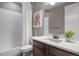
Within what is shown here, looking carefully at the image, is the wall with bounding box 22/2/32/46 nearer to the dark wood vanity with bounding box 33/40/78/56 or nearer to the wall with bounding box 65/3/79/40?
the dark wood vanity with bounding box 33/40/78/56

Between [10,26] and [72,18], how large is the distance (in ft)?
3.89

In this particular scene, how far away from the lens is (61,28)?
1.78 metres

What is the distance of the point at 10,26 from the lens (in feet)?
5.63

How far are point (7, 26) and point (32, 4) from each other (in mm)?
655

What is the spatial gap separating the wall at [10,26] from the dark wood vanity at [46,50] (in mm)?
378

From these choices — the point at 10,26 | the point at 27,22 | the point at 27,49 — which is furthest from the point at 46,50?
the point at 10,26

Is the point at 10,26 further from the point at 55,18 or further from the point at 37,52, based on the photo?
the point at 55,18

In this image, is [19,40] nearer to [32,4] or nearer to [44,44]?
[44,44]

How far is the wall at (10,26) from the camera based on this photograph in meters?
1.66

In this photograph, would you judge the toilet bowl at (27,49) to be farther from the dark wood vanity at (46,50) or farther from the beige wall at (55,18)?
the beige wall at (55,18)

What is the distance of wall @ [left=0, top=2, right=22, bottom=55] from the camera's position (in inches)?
65.2

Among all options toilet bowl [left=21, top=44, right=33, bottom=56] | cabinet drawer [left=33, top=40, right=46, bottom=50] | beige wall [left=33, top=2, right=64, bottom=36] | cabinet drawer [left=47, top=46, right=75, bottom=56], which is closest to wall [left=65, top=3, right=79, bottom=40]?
beige wall [left=33, top=2, right=64, bottom=36]

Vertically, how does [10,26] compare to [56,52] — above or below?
above

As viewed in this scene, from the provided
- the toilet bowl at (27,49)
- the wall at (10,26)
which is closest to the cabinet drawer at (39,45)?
the toilet bowl at (27,49)
